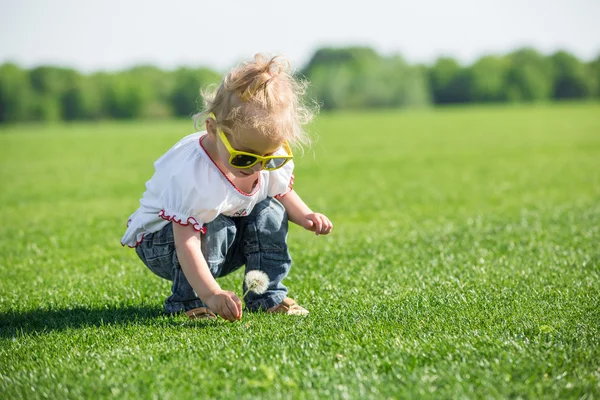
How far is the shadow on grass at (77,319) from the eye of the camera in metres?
3.69

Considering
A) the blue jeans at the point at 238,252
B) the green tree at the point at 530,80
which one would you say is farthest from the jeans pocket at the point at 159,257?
the green tree at the point at 530,80

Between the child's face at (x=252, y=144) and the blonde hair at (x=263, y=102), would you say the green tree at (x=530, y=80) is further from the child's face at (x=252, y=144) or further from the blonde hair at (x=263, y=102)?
the child's face at (x=252, y=144)

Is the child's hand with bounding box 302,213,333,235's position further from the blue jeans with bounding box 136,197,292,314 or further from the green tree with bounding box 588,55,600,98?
the green tree with bounding box 588,55,600,98

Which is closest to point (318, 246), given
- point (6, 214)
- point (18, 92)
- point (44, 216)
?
point (44, 216)

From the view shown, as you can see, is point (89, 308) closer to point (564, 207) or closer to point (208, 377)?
point (208, 377)

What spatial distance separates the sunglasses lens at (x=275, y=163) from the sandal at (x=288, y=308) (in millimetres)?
847

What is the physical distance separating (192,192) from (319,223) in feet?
2.65

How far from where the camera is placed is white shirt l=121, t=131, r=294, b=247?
3.49m

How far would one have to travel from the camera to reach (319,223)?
391 centimetres

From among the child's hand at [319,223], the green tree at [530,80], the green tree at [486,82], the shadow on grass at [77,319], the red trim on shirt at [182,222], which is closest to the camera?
the red trim on shirt at [182,222]

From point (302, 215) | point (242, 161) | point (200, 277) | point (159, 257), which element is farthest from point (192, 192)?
point (302, 215)

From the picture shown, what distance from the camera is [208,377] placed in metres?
2.80

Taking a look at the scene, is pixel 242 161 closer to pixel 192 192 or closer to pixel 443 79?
pixel 192 192

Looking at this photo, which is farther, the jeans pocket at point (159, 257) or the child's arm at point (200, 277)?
the jeans pocket at point (159, 257)
